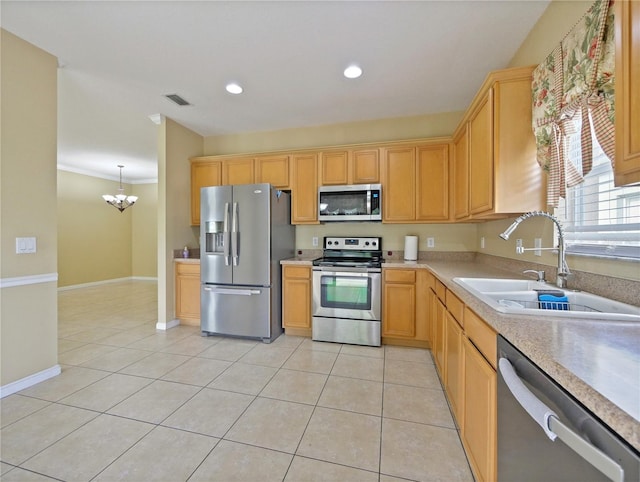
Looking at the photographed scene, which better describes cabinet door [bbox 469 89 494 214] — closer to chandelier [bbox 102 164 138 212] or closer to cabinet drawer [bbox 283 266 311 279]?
cabinet drawer [bbox 283 266 311 279]

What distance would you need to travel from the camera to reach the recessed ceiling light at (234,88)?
9.10ft

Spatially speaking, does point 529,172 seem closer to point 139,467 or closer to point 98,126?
point 139,467

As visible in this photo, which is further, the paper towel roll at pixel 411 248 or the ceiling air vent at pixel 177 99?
the paper towel roll at pixel 411 248

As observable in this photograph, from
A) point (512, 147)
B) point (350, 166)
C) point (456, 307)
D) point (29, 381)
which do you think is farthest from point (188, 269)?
point (512, 147)

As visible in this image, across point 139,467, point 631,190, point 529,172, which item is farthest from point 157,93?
point 631,190

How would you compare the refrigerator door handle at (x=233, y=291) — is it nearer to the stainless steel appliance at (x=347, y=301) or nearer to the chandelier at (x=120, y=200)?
the stainless steel appliance at (x=347, y=301)

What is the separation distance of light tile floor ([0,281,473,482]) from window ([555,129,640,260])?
134cm

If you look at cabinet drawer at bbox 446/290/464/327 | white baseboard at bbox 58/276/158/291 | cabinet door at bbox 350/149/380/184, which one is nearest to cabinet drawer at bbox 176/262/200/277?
cabinet door at bbox 350/149/380/184

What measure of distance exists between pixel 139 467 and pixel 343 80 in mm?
3267

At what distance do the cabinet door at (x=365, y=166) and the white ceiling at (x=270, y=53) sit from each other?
1.69 ft

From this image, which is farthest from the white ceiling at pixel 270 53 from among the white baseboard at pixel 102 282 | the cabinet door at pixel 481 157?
the white baseboard at pixel 102 282

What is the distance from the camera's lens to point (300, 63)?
2.42m

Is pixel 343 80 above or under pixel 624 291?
above

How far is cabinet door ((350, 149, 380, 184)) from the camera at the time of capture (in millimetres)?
3340
